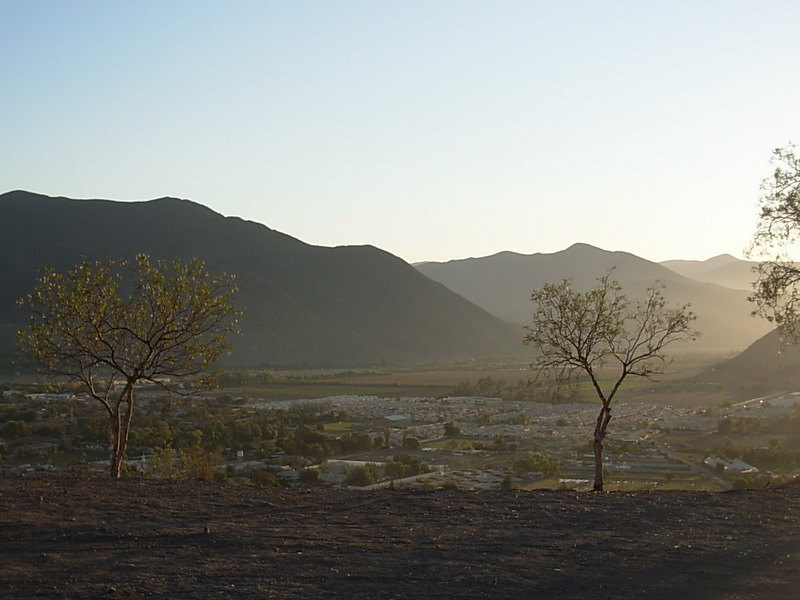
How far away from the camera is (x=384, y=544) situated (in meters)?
11.7

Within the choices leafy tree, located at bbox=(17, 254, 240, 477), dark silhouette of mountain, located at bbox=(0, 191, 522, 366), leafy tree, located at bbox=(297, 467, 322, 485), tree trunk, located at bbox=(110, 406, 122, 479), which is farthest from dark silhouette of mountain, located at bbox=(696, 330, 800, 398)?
tree trunk, located at bbox=(110, 406, 122, 479)

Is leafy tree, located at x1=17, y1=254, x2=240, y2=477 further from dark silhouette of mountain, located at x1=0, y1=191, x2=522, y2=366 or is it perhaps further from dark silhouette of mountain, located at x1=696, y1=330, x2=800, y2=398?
dark silhouette of mountain, located at x1=0, y1=191, x2=522, y2=366

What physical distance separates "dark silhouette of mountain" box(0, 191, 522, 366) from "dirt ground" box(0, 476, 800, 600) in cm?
9954

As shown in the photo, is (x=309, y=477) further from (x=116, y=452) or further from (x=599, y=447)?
(x=599, y=447)

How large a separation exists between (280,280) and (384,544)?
410 feet

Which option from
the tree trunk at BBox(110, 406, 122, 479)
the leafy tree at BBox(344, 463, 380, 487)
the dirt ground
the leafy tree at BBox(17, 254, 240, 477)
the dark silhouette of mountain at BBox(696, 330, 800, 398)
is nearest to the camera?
the dirt ground

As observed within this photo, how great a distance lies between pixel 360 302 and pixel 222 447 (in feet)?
326

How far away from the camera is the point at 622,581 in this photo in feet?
32.9

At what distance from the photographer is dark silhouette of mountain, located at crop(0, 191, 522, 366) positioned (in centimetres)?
12144

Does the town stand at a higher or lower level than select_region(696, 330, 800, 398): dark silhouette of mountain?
lower

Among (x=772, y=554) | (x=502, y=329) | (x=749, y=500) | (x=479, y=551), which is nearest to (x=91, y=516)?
(x=479, y=551)

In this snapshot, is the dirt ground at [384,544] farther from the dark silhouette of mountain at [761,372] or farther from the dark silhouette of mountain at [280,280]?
the dark silhouette of mountain at [280,280]

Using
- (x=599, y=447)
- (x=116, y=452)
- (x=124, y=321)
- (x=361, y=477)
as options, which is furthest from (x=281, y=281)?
(x=599, y=447)

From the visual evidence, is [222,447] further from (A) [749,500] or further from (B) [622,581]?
(B) [622,581]
